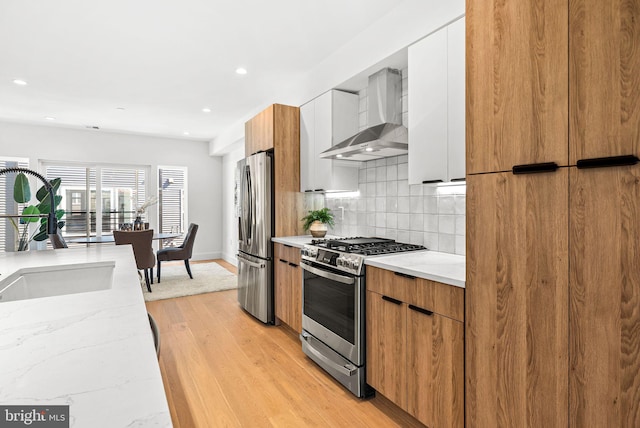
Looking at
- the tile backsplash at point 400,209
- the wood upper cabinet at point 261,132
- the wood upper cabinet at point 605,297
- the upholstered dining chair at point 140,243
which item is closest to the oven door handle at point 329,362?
the tile backsplash at point 400,209

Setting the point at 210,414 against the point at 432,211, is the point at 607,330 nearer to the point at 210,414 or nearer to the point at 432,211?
the point at 432,211

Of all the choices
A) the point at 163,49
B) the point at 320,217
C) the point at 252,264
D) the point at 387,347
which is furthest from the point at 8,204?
the point at 387,347

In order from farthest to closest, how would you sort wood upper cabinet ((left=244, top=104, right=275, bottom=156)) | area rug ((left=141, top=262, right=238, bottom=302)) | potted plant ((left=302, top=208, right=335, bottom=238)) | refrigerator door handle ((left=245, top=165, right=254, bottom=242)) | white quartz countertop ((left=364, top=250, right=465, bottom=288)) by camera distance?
1. area rug ((left=141, top=262, right=238, bottom=302))
2. refrigerator door handle ((left=245, top=165, right=254, bottom=242))
3. wood upper cabinet ((left=244, top=104, right=275, bottom=156))
4. potted plant ((left=302, top=208, right=335, bottom=238))
5. white quartz countertop ((left=364, top=250, right=465, bottom=288))

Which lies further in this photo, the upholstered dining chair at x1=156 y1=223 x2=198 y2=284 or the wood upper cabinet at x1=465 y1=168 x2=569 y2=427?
the upholstered dining chair at x1=156 y1=223 x2=198 y2=284

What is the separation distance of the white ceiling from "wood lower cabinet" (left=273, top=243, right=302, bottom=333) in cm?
190

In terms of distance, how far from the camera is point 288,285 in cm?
324

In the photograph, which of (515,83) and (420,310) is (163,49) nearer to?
(515,83)

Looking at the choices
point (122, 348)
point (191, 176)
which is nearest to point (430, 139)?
point (122, 348)

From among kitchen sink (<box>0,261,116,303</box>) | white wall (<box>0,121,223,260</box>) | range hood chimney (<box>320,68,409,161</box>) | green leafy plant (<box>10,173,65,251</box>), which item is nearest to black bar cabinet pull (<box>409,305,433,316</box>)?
range hood chimney (<box>320,68,409,161</box>)

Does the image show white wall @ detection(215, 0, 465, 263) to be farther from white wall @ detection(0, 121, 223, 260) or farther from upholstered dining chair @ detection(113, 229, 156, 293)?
white wall @ detection(0, 121, 223, 260)

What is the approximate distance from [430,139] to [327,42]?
153 cm

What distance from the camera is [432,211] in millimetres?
2561

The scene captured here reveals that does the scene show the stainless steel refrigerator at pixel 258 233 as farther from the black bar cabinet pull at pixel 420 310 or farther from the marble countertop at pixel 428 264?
the black bar cabinet pull at pixel 420 310

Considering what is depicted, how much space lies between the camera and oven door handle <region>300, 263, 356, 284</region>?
7.45 ft
